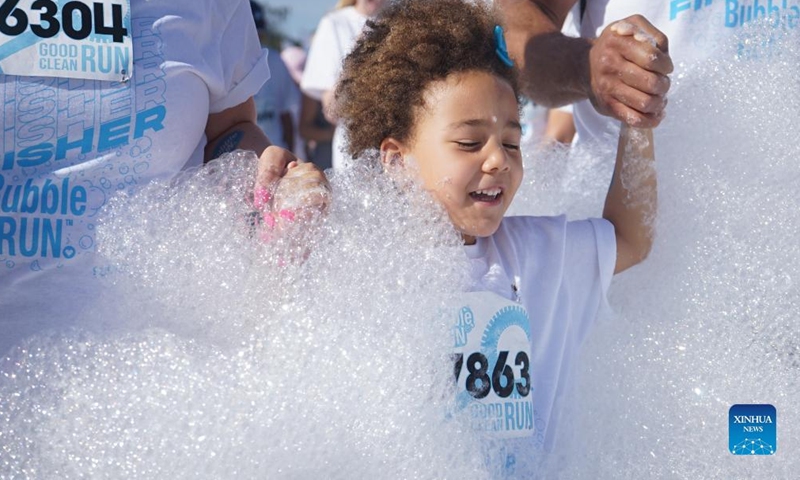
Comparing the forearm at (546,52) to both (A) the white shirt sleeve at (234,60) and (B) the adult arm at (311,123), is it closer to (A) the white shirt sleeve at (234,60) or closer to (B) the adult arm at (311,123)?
(A) the white shirt sleeve at (234,60)

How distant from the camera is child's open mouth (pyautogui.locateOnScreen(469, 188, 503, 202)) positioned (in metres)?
1.42

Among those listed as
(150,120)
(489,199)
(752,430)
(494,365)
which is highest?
(150,120)

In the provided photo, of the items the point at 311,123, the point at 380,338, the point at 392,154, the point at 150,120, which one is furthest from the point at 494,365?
the point at 311,123

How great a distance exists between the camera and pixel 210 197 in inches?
53.7

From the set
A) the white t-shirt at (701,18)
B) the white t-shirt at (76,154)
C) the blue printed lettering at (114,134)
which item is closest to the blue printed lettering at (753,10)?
the white t-shirt at (701,18)

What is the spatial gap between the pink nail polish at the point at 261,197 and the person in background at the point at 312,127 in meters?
2.57

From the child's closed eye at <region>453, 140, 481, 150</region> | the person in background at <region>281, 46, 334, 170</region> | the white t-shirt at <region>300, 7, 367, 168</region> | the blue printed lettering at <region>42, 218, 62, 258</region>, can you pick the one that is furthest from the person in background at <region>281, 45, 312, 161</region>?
the blue printed lettering at <region>42, 218, 62, 258</region>

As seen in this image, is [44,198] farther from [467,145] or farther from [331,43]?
[331,43]

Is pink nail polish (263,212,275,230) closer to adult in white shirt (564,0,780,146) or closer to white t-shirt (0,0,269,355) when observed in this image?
white t-shirt (0,0,269,355)

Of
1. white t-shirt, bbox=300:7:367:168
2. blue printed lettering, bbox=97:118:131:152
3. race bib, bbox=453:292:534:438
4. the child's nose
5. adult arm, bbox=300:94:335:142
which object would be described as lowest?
race bib, bbox=453:292:534:438

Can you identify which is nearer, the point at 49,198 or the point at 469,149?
the point at 49,198

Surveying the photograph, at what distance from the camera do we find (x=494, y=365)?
4.61 feet

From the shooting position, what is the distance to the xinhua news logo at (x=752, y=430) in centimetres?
152

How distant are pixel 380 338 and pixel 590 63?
55 centimetres
